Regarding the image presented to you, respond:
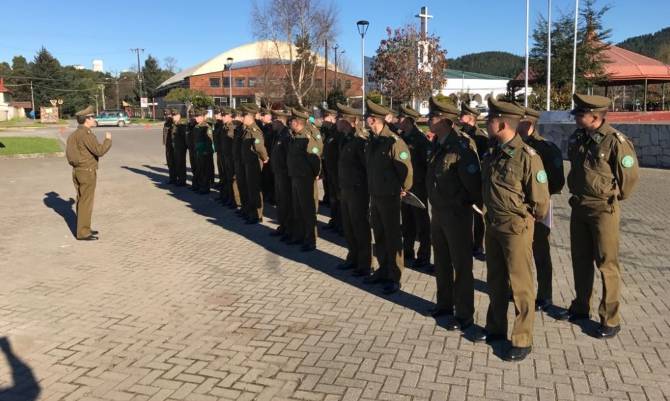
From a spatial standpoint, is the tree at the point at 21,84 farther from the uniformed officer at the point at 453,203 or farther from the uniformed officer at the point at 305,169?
the uniformed officer at the point at 453,203

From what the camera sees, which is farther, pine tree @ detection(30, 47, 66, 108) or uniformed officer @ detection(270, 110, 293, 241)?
pine tree @ detection(30, 47, 66, 108)

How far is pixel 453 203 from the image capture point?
455 centimetres

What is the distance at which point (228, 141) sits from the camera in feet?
34.4

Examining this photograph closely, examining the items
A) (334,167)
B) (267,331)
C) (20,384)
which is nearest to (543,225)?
(267,331)

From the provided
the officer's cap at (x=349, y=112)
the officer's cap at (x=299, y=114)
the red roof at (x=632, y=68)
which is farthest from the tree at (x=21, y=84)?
the officer's cap at (x=349, y=112)

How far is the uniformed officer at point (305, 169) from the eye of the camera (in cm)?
716

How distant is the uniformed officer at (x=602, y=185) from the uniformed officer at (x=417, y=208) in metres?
2.22

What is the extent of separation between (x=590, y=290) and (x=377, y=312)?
188 cm

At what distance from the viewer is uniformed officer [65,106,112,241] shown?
8062 millimetres

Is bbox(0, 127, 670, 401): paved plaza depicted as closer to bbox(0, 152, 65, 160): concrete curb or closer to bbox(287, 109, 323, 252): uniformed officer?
bbox(287, 109, 323, 252): uniformed officer

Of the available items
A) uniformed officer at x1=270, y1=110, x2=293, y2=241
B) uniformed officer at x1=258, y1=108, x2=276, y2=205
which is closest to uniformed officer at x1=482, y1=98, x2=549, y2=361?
uniformed officer at x1=270, y1=110, x2=293, y2=241

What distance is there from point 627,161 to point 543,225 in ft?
3.48

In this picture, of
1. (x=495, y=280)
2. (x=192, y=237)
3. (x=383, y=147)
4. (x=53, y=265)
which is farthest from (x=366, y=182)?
(x=53, y=265)

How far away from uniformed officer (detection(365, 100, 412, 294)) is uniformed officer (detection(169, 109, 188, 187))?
27.3ft
